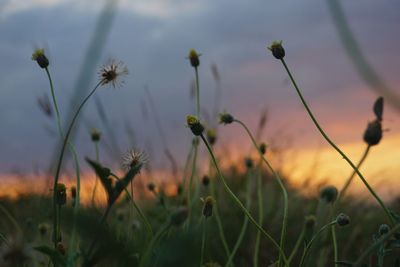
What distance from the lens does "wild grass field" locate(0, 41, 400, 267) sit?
60cm

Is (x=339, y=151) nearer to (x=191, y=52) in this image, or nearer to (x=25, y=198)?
(x=191, y=52)

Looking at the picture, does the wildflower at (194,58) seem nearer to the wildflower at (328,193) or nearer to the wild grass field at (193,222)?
the wild grass field at (193,222)

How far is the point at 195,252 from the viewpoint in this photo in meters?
0.49

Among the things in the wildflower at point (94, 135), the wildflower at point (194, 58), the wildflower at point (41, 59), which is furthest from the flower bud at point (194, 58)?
the wildflower at point (41, 59)

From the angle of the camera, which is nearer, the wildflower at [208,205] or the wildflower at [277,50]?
the wildflower at [208,205]

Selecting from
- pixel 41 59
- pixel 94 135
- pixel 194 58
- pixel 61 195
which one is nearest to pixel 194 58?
pixel 194 58

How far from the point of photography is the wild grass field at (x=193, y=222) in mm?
604

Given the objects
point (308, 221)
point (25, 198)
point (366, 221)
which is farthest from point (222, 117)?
point (366, 221)

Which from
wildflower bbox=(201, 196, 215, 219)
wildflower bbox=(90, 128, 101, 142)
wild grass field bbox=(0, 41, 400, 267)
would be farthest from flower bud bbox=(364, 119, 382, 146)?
wildflower bbox=(90, 128, 101, 142)

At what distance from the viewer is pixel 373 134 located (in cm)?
112

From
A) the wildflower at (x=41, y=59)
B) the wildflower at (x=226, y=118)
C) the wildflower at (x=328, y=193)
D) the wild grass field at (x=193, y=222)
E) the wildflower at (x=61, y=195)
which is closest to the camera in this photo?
the wild grass field at (x=193, y=222)

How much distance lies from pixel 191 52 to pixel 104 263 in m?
0.67

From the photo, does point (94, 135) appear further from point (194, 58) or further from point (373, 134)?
point (373, 134)

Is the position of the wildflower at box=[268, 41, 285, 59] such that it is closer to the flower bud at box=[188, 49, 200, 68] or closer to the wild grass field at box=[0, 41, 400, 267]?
the wild grass field at box=[0, 41, 400, 267]
